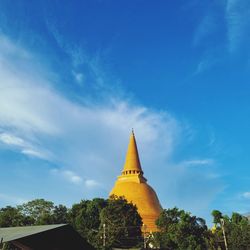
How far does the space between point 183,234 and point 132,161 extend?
25.1m

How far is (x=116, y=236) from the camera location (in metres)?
40.0

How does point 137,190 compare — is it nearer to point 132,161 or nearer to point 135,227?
point 132,161

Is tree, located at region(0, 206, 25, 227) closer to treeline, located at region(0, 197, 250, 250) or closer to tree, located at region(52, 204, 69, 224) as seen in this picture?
treeline, located at region(0, 197, 250, 250)

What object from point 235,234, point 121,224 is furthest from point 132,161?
point 235,234

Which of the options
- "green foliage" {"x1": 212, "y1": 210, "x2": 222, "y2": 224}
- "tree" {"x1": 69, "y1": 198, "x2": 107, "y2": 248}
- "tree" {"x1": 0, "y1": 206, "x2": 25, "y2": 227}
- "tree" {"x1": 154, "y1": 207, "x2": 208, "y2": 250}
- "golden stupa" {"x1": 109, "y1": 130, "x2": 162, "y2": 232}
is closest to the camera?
"tree" {"x1": 154, "y1": 207, "x2": 208, "y2": 250}

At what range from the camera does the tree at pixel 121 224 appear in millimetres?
40312

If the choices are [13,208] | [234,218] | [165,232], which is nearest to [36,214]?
[13,208]

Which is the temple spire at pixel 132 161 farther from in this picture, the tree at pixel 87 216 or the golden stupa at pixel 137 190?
the tree at pixel 87 216

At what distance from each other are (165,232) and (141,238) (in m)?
3.71

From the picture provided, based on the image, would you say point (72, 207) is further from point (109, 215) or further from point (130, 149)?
point (130, 149)

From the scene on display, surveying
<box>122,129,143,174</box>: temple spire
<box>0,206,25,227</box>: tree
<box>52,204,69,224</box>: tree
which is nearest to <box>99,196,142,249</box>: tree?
<box>52,204,69,224</box>: tree

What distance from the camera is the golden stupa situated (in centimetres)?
5228

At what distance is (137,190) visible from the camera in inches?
2231

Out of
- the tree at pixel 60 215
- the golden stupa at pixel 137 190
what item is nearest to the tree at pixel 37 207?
the tree at pixel 60 215
